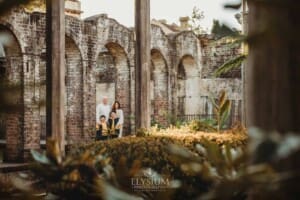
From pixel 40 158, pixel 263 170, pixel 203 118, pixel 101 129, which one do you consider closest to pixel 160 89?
pixel 203 118

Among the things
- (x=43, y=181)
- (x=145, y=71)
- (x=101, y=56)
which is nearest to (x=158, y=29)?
(x=101, y=56)

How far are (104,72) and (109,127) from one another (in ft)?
17.6

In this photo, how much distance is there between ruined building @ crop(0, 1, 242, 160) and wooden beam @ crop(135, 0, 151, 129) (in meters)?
1.36

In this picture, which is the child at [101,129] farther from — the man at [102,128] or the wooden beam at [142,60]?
the wooden beam at [142,60]

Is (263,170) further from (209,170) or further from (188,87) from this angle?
Answer: (188,87)

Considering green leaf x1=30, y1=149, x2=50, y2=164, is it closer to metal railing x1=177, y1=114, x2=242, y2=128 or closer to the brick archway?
the brick archway

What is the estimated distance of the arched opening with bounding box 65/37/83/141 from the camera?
14828 millimetres

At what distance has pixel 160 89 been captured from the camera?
63.7 feet

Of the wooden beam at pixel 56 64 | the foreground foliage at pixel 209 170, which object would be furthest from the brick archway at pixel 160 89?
the foreground foliage at pixel 209 170

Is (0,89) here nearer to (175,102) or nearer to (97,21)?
(97,21)

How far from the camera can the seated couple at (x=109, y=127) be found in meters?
15.0

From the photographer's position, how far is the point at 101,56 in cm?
2016

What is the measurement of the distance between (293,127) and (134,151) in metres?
5.13

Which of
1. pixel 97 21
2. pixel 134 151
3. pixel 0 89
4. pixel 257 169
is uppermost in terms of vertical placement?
pixel 97 21
